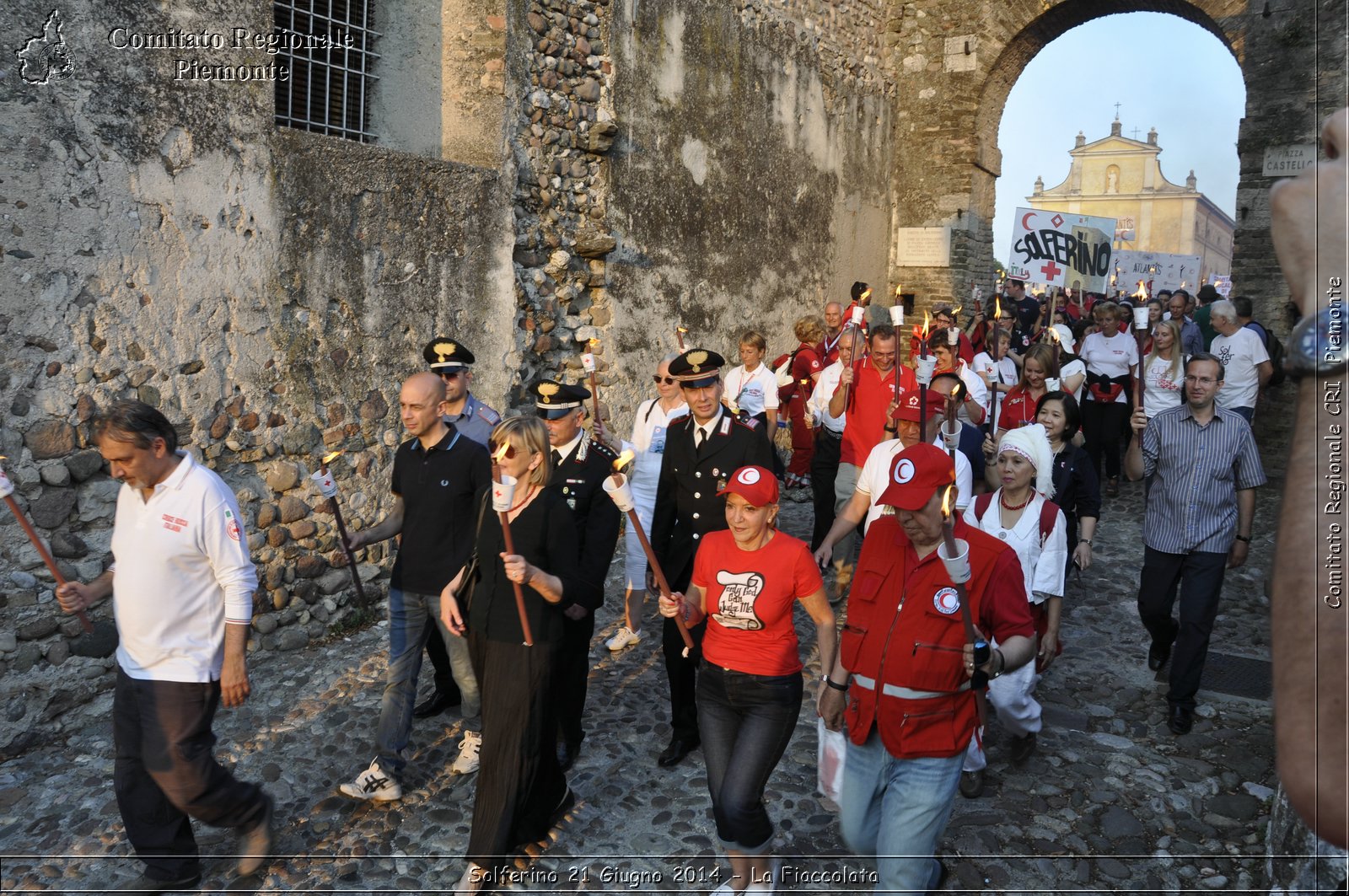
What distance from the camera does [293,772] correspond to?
5.01m

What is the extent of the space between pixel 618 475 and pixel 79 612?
7.71ft

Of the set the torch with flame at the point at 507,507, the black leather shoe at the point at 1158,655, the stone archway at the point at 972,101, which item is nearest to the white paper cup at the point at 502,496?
the torch with flame at the point at 507,507

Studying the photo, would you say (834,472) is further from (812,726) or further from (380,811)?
(380,811)

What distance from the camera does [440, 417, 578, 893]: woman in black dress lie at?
4078mm

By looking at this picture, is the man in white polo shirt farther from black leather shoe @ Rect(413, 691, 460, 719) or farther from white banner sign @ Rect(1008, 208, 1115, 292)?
white banner sign @ Rect(1008, 208, 1115, 292)

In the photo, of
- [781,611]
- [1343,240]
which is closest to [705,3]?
[781,611]

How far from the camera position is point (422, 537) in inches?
194

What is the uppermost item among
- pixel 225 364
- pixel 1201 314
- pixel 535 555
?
pixel 1201 314

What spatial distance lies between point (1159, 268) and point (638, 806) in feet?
55.2

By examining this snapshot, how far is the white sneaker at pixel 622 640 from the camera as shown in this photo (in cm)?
678

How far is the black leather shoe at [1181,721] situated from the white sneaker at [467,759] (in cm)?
375

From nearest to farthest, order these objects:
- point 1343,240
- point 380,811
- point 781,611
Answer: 1. point 1343,240
2. point 781,611
3. point 380,811

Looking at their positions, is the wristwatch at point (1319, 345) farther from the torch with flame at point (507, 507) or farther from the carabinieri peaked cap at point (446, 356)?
the carabinieri peaked cap at point (446, 356)

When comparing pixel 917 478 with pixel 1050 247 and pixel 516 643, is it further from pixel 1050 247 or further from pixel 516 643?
pixel 1050 247
